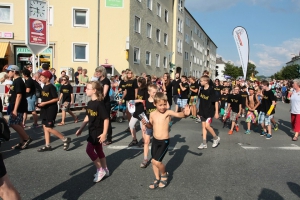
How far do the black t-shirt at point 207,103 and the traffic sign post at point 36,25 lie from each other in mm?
6337

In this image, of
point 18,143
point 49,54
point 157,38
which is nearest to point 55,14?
point 49,54

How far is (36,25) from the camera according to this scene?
9328mm

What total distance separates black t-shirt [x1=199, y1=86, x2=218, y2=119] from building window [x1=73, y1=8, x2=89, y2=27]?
56.4 ft

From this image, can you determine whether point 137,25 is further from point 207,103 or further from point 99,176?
point 99,176

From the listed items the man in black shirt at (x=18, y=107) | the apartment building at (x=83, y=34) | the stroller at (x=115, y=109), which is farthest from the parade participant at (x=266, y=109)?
the apartment building at (x=83, y=34)

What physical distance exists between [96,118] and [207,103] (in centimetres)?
326

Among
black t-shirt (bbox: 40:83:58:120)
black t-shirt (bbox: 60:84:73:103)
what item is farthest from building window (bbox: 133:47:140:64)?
black t-shirt (bbox: 40:83:58:120)

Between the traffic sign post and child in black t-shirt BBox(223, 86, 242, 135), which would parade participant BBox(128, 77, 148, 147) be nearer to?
child in black t-shirt BBox(223, 86, 242, 135)

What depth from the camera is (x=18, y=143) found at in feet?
20.7

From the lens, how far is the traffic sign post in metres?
9.08

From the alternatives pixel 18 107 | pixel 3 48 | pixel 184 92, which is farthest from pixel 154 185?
pixel 3 48

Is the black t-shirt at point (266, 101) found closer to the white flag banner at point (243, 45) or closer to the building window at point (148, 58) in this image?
the white flag banner at point (243, 45)

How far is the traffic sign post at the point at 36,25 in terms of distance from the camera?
29.8 feet

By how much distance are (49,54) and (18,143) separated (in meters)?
16.3
